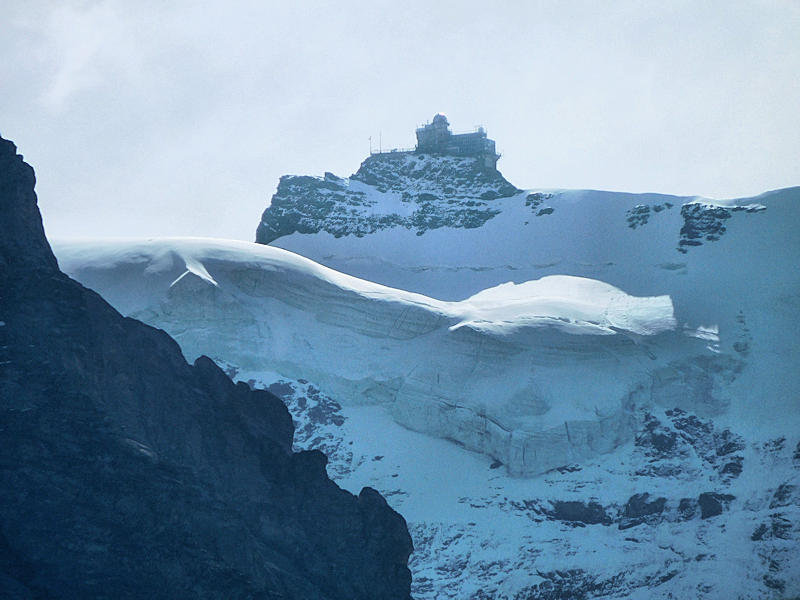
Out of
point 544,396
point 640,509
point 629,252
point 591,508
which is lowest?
point 640,509

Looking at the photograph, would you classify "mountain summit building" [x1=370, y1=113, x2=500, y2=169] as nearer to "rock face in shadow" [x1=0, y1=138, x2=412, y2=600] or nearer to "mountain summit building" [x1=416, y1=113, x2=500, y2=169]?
"mountain summit building" [x1=416, y1=113, x2=500, y2=169]

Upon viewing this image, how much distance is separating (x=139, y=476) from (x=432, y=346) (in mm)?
52278

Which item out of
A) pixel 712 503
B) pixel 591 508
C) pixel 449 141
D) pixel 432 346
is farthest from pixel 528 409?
pixel 449 141

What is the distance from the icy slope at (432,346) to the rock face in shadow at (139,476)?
2715 centimetres

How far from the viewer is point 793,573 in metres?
110

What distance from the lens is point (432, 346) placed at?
432ft

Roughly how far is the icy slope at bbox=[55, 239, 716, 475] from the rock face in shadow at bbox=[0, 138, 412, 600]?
27.2 metres

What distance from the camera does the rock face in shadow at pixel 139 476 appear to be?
78062 millimetres

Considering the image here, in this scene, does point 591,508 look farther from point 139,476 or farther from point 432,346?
point 139,476

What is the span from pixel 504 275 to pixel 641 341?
75.8ft

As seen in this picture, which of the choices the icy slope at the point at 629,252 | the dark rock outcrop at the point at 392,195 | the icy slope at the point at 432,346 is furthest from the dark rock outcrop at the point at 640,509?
the dark rock outcrop at the point at 392,195

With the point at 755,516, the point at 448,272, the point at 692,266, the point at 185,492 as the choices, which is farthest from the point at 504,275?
the point at 185,492

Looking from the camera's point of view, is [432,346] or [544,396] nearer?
[544,396]

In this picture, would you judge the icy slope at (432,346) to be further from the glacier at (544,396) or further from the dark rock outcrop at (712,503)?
the dark rock outcrop at (712,503)
